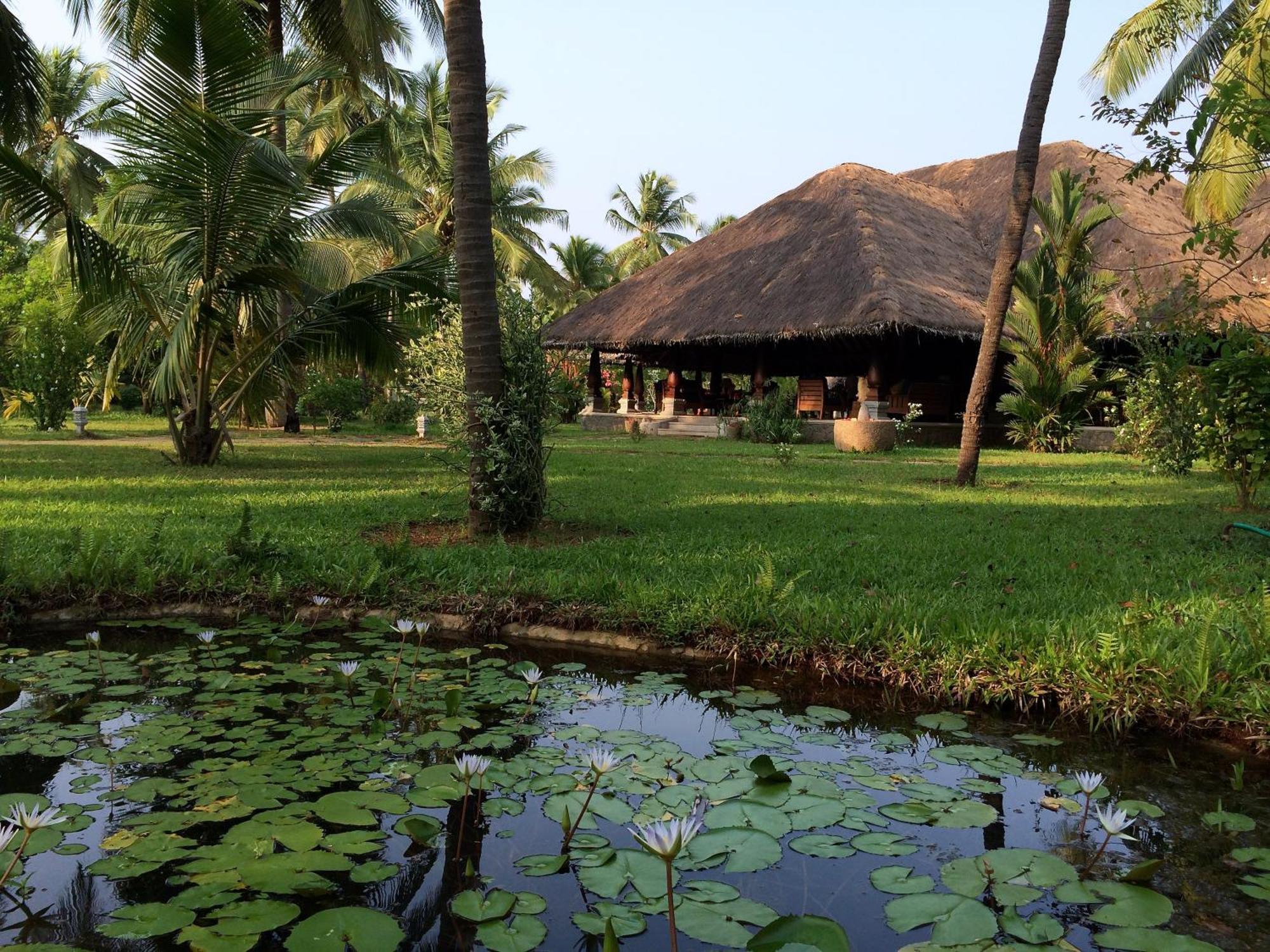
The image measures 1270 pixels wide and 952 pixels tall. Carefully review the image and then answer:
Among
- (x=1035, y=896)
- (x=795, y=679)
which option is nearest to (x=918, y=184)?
(x=795, y=679)

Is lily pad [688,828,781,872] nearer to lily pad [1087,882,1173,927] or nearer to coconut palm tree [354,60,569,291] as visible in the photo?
lily pad [1087,882,1173,927]

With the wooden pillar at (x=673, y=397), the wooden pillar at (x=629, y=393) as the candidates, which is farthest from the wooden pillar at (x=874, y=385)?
the wooden pillar at (x=629, y=393)

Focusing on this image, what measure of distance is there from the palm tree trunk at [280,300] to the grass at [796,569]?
14.2 feet

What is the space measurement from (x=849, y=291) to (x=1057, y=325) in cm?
365

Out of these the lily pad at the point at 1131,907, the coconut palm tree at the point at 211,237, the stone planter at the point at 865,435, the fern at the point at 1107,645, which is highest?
the coconut palm tree at the point at 211,237

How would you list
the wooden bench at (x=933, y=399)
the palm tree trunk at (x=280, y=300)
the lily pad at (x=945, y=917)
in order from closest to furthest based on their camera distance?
the lily pad at (x=945, y=917) → the palm tree trunk at (x=280, y=300) → the wooden bench at (x=933, y=399)

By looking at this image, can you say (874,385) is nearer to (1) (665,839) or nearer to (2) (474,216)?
(2) (474,216)

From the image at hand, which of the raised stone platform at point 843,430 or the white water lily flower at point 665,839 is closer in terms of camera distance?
the white water lily flower at point 665,839

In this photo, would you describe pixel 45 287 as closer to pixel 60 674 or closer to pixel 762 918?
pixel 60 674

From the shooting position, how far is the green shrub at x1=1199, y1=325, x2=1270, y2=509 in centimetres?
546

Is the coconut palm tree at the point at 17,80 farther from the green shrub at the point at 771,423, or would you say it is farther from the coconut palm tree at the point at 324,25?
the green shrub at the point at 771,423

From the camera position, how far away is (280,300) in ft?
37.4

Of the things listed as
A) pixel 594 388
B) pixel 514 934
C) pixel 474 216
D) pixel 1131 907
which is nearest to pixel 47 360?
pixel 594 388

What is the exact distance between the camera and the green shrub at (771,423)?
54.3ft
